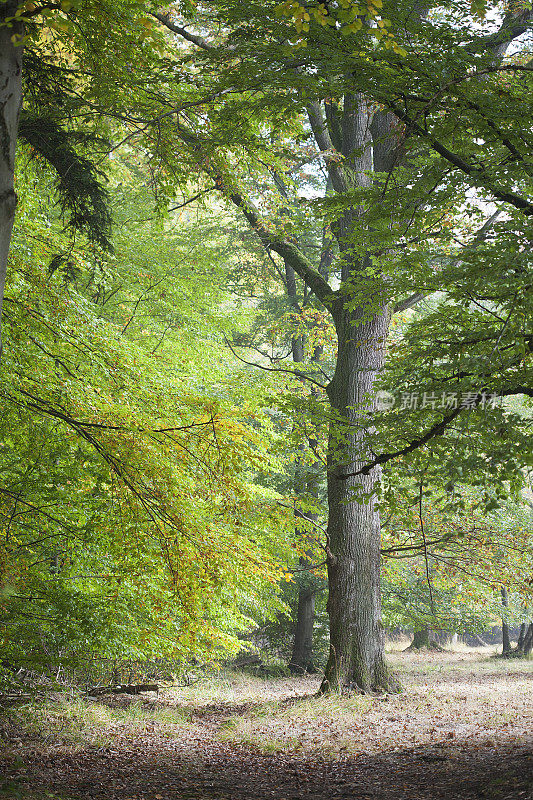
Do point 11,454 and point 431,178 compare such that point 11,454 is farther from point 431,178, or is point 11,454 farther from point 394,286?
point 431,178

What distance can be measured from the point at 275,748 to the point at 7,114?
614 centimetres

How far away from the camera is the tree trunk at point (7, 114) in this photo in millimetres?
3010

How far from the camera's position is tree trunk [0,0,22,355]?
3.01 metres

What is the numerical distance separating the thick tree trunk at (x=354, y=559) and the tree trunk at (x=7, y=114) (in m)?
5.36

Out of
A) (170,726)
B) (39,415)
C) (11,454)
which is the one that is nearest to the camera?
(39,415)

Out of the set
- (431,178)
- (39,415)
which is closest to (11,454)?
(39,415)

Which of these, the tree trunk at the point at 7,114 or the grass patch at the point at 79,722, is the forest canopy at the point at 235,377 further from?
the grass patch at the point at 79,722

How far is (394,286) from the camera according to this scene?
4.85 m

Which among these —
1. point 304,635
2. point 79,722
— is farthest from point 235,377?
point 304,635

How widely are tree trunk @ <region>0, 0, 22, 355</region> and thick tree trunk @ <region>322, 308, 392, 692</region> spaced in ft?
17.6

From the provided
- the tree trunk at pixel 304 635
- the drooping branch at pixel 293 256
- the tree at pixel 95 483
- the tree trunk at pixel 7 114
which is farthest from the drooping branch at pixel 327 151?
the tree trunk at pixel 304 635

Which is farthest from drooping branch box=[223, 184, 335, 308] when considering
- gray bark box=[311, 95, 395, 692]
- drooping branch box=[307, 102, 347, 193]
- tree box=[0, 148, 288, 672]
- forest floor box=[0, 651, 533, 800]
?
forest floor box=[0, 651, 533, 800]

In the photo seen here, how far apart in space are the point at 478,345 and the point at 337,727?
15.6ft

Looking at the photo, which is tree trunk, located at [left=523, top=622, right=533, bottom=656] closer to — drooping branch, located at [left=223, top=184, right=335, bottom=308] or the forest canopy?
the forest canopy
